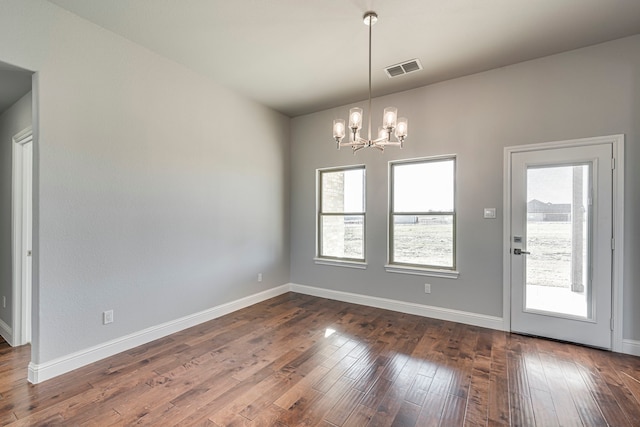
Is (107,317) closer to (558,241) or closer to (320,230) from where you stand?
(320,230)

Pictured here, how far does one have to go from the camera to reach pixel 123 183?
9.38 ft

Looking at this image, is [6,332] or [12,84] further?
[6,332]

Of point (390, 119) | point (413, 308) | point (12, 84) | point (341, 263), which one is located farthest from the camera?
point (341, 263)

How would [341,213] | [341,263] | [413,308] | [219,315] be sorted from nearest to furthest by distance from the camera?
1. [219,315]
2. [413,308]
3. [341,263]
4. [341,213]

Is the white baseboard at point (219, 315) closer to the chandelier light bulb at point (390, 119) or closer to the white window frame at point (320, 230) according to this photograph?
the white window frame at point (320, 230)

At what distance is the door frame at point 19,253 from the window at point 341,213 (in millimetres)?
3646

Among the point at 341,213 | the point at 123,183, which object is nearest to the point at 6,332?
the point at 123,183

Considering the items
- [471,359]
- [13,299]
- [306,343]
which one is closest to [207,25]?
[306,343]

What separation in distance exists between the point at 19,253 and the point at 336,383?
11.6 ft

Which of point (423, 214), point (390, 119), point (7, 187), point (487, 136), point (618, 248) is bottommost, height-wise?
point (618, 248)

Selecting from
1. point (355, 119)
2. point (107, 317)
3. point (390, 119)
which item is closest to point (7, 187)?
point (107, 317)

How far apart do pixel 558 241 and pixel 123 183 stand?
4601 millimetres

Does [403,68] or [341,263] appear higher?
[403,68]

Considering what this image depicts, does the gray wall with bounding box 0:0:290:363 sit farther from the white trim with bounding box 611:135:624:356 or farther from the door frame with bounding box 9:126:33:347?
the white trim with bounding box 611:135:624:356
